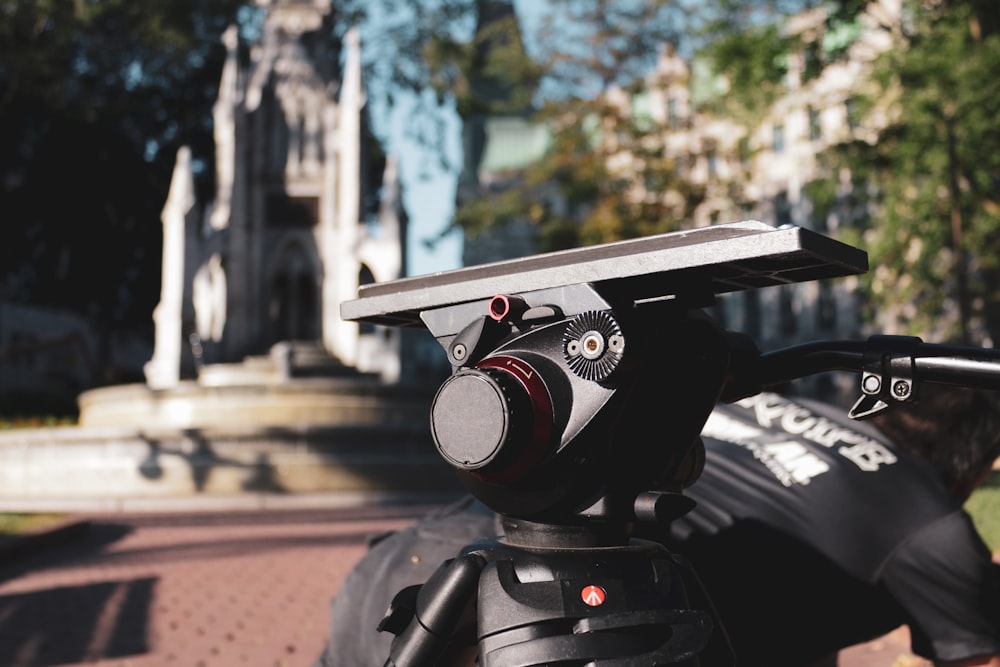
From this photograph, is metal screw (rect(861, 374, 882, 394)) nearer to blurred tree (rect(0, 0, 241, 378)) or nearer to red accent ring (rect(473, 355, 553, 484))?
red accent ring (rect(473, 355, 553, 484))

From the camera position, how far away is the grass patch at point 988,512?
598 centimetres

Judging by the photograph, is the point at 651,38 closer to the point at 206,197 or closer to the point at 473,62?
the point at 473,62

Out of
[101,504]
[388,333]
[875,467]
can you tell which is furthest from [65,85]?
[875,467]

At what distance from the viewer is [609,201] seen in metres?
20.9

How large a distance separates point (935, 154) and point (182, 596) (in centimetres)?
1357

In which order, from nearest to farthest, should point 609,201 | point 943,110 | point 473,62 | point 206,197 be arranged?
point 943,110, point 609,201, point 473,62, point 206,197

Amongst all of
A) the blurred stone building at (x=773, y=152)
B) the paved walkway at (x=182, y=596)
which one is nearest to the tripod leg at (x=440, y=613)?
the paved walkway at (x=182, y=596)

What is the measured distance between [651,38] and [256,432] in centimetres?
1350

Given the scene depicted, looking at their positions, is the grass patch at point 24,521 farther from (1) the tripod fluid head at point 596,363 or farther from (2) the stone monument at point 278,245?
(1) the tripod fluid head at point 596,363

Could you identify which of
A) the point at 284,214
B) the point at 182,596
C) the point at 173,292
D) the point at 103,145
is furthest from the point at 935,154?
the point at 103,145

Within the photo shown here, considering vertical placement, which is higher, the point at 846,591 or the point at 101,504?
the point at 846,591

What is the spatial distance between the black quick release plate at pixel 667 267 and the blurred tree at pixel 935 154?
1530 centimetres

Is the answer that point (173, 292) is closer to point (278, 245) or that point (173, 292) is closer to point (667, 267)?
point (278, 245)

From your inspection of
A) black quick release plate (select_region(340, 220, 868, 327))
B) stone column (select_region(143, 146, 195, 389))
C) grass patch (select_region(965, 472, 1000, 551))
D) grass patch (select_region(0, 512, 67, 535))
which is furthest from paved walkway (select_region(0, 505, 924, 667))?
stone column (select_region(143, 146, 195, 389))
